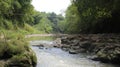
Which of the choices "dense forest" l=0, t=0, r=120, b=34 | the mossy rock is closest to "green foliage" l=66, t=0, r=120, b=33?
"dense forest" l=0, t=0, r=120, b=34

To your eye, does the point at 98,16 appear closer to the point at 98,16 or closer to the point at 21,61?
the point at 98,16

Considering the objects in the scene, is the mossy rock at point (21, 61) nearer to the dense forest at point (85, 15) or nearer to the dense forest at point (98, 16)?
the dense forest at point (85, 15)

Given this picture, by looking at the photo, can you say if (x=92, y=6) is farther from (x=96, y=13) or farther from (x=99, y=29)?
(x=99, y=29)

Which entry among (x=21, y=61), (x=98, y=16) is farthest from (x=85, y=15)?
(x=21, y=61)

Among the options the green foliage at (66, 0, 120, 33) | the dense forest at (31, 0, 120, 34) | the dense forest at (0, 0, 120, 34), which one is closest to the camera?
the dense forest at (31, 0, 120, 34)

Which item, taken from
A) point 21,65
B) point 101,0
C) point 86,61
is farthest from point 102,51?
point 101,0

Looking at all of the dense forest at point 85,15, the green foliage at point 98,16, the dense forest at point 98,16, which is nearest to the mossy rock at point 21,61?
the dense forest at point 85,15

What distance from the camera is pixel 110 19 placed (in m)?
45.6

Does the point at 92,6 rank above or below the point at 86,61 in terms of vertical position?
above

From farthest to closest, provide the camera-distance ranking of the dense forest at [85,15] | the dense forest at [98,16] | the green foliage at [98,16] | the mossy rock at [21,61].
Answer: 1. the dense forest at [85,15]
2. the green foliage at [98,16]
3. the dense forest at [98,16]
4. the mossy rock at [21,61]

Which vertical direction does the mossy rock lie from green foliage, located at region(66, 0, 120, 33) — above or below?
below

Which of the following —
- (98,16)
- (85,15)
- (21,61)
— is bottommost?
(21,61)

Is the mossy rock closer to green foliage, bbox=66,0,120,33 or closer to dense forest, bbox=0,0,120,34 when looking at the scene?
dense forest, bbox=0,0,120,34

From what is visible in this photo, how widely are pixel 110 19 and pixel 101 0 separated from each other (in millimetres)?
7592
